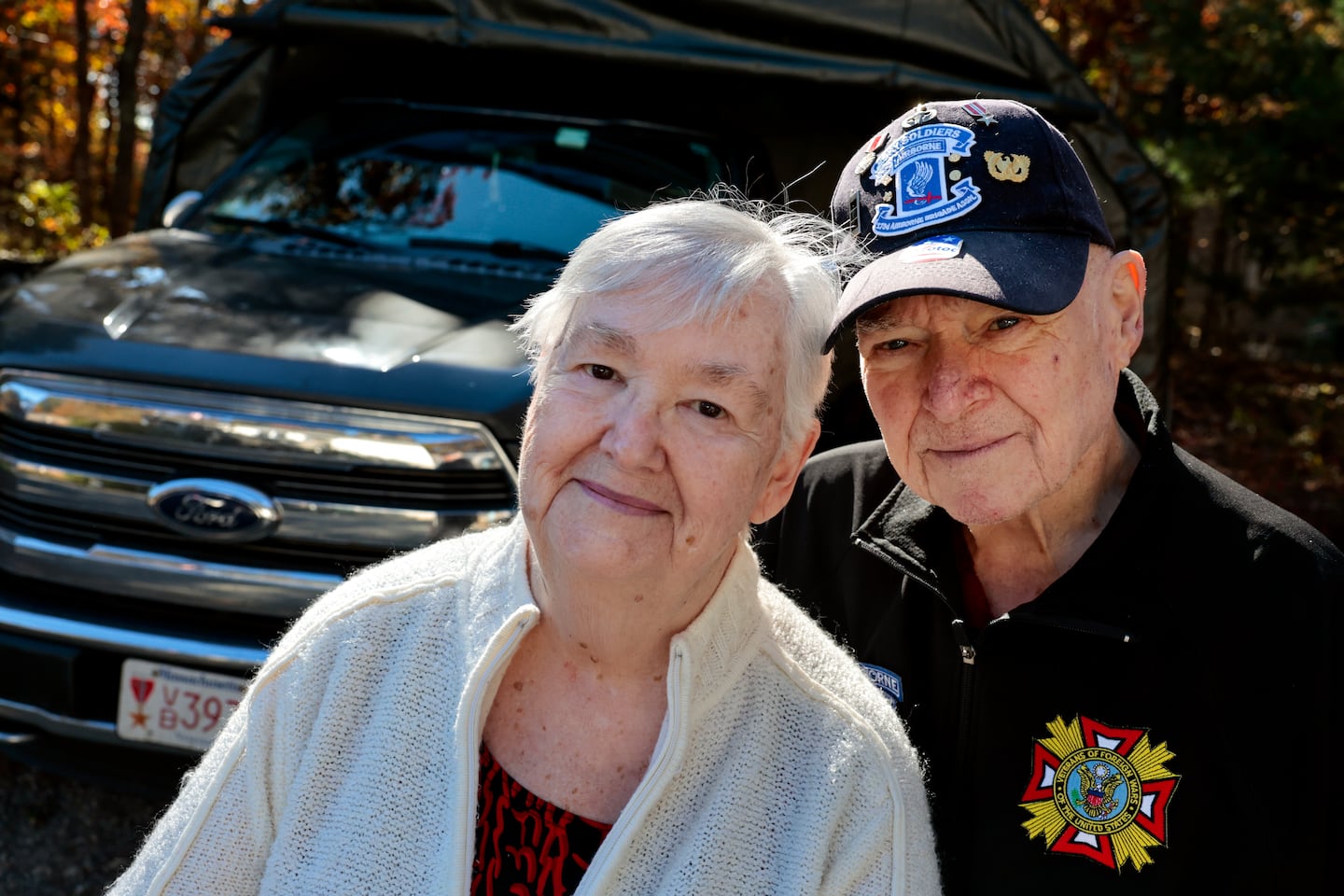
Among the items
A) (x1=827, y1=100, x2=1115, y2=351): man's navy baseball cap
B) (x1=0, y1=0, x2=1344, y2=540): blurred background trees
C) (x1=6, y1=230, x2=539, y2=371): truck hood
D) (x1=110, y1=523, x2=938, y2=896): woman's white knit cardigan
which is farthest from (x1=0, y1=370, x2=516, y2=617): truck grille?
(x1=0, y1=0, x2=1344, y2=540): blurred background trees

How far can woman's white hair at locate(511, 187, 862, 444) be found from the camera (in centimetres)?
187

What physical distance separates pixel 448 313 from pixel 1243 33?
6214 mm

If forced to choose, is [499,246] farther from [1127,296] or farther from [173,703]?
[1127,296]

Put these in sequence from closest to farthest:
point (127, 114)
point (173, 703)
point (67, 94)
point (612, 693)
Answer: point (612, 693), point (173, 703), point (127, 114), point (67, 94)

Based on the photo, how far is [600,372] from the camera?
74.9 inches

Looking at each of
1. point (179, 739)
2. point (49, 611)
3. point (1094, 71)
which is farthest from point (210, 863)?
point (1094, 71)

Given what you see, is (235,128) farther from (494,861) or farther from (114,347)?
(494,861)

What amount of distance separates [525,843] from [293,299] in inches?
79.9

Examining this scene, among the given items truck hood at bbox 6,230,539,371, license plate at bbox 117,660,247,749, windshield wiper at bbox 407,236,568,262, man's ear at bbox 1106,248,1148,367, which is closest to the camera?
man's ear at bbox 1106,248,1148,367

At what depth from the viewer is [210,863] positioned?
1.87 meters

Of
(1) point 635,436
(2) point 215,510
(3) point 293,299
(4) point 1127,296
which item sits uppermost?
(4) point 1127,296

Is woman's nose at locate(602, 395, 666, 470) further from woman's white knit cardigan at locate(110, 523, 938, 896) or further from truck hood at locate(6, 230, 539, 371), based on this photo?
truck hood at locate(6, 230, 539, 371)

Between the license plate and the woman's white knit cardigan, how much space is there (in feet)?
3.43

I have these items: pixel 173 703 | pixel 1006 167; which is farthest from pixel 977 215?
pixel 173 703
